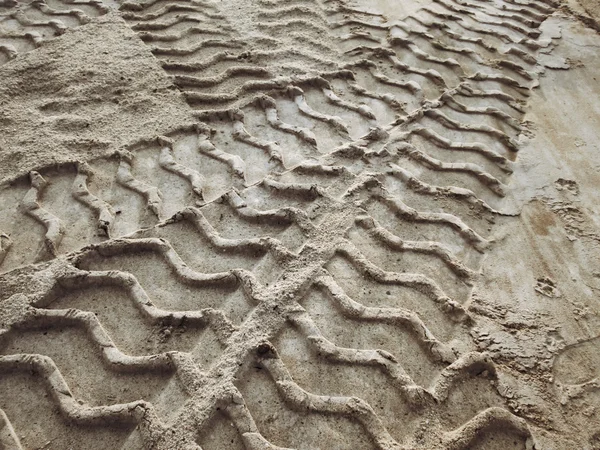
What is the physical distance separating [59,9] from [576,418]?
358cm

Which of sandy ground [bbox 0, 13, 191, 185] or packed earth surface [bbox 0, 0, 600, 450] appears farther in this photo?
sandy ground [bbox 0, 13, 191, 185]

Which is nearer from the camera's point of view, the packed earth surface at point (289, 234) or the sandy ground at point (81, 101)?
the packed earth surface at point (289, 234)

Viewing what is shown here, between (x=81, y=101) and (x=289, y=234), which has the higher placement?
(x=81, y=101)

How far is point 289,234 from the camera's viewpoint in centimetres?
195

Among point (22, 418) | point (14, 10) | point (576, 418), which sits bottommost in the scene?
point (22, 418)

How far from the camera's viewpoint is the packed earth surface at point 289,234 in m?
1.48

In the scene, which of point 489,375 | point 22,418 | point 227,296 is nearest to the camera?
point 22,418

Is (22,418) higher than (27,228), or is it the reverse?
(27,228)

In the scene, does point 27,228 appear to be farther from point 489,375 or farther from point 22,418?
point 489,375

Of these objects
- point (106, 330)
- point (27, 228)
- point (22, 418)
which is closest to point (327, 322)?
point (106, 330)

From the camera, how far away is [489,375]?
161 cm

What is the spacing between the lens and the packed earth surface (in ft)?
4.85

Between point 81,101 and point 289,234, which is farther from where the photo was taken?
point 81,101

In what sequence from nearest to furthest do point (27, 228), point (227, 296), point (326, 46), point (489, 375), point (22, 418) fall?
point (22, 418), point (489, 375), point (227, 296), point (27, 228), point (326, 46)
